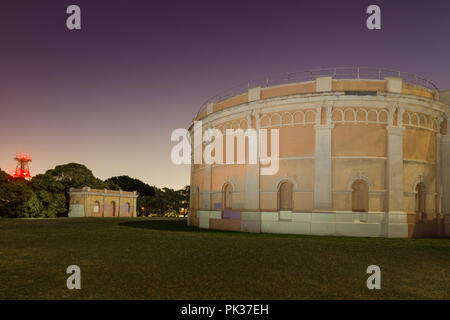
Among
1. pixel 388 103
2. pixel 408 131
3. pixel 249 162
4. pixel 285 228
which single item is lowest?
pixel 285 228

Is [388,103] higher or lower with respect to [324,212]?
higher

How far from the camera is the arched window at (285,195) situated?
64.6 feet

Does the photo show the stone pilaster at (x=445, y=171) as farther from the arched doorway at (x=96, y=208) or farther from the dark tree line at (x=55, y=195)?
the arched doorway at (x=96, y=208)

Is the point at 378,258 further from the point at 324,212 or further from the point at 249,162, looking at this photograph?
the point at 249,162

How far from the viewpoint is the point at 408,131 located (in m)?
19.0

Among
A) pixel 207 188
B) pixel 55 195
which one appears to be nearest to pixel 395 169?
pixel 207 188

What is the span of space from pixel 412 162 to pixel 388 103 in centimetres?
347

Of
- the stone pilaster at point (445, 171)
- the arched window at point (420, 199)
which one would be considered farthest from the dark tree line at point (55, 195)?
the stone pilaster at point (445, 171)

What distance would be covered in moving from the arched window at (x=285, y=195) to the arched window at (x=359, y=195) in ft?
10.8

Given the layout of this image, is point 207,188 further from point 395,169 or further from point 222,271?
point 222,271

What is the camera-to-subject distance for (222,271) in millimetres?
8219

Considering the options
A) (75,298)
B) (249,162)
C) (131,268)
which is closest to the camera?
(75,298)

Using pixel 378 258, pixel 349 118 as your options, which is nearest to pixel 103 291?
pixel 378 258
